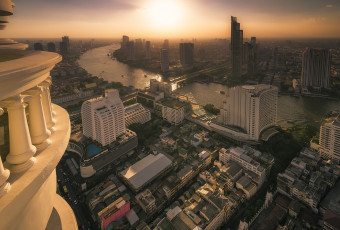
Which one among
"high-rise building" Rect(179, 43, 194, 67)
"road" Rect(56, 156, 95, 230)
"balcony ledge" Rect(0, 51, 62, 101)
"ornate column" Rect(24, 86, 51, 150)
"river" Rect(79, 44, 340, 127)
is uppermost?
"high-rise building" Rect(179, 43, 194, 67)

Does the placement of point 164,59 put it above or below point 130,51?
below

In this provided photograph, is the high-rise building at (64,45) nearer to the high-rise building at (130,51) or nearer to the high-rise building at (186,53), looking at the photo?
the high-rise building at (130,51)

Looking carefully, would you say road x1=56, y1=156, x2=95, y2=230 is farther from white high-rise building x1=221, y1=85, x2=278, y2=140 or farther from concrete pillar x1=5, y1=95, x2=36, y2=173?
white high-rise building x1=221, y1=85, x2=278, y2=140

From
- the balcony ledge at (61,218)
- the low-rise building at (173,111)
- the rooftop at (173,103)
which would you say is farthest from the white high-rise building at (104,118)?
the balcony ledge at (61,218)

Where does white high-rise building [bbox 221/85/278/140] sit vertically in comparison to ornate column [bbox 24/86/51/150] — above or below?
below

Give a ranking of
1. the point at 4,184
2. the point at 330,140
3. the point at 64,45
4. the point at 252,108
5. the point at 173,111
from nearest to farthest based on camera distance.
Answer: the point at 4,184
the point at 330,140
the point at 252,108
the point at 173,111
the point at 64,45

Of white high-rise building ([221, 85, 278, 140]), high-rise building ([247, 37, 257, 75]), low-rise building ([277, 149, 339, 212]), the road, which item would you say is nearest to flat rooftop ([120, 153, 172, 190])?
the road

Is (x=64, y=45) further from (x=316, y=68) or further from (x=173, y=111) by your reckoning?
(x=316, y=68)

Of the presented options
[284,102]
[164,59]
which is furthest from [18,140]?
[164,59]
